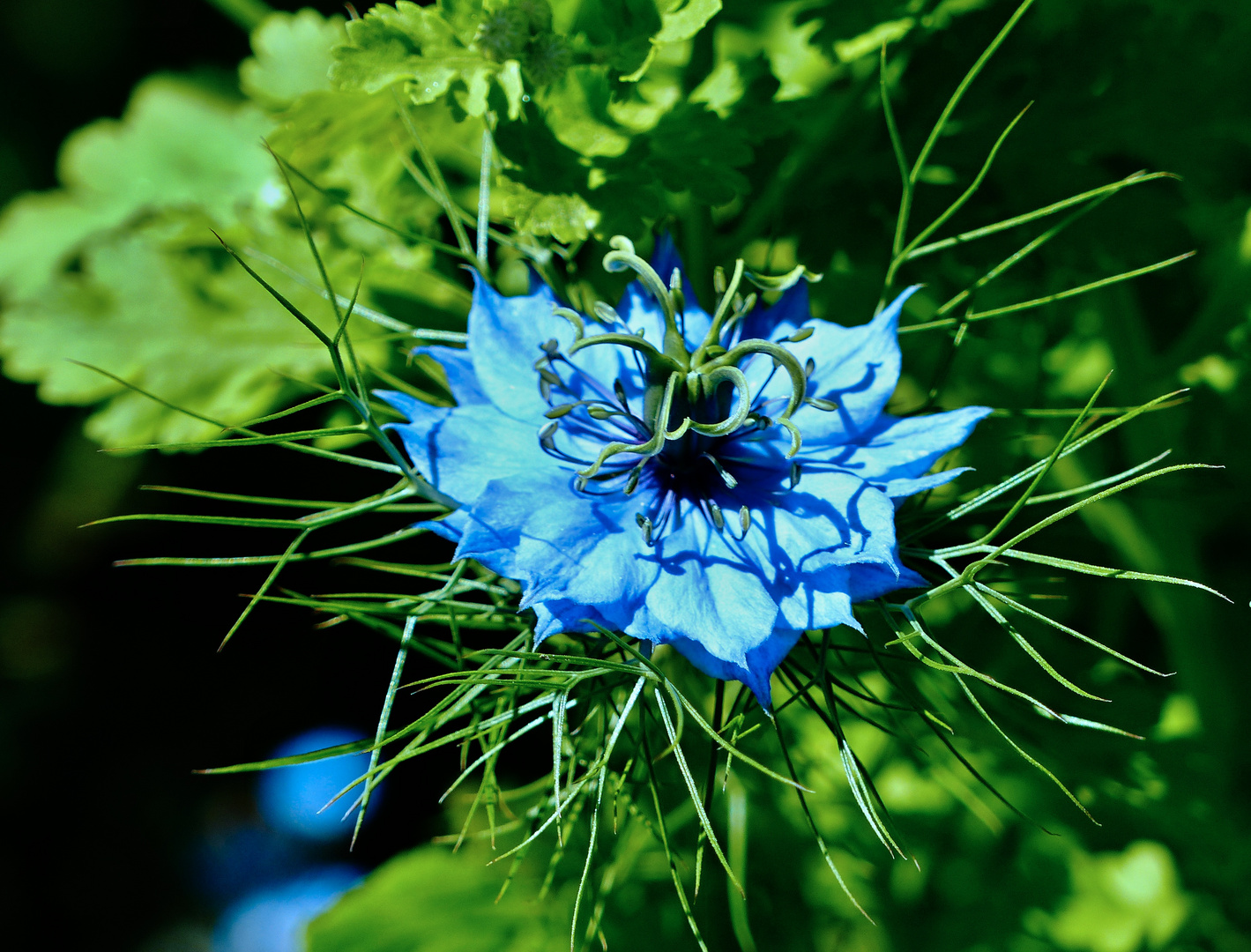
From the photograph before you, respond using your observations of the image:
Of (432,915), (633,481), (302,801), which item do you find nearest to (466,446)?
(633,481)

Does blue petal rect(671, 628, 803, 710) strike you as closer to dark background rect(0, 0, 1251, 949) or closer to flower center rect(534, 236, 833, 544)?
flower center rect(534, 236, 833, 544)

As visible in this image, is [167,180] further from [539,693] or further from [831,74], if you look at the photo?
[539,693]

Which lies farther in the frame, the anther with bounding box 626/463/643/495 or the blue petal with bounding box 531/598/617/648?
the anther with bounding box 626/463/643/495

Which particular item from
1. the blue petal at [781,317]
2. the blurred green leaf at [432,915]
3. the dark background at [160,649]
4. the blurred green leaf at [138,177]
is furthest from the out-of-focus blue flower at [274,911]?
the blue petal at [781,317]

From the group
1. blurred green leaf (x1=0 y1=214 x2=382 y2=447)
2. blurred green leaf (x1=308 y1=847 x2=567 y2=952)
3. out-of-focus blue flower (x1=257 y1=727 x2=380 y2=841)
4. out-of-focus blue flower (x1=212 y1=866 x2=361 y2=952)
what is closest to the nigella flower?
blurred green leaf (x1=0 y1=214 x2=382 y2=447)

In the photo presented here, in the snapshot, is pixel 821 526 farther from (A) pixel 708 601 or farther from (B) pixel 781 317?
(B) pixel 781 317

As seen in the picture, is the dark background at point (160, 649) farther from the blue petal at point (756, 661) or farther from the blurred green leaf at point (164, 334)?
the blue petal at point (756, 661)
